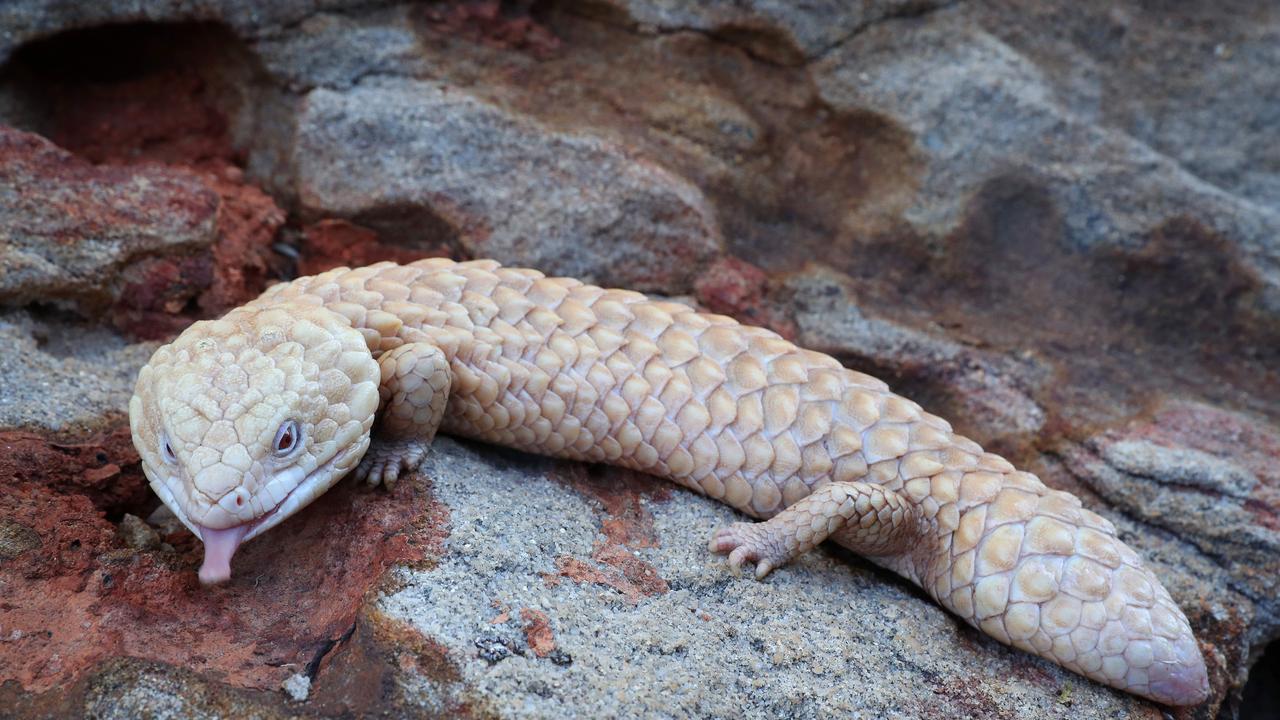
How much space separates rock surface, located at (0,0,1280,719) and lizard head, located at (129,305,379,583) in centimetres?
26

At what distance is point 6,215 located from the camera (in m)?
4.33

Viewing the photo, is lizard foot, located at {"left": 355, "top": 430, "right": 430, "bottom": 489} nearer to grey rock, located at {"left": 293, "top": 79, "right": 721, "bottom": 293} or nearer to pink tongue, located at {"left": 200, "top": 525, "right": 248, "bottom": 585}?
pink tongue, located at {"left": 200, "top": 525, "right": 248, "bottom": 585}

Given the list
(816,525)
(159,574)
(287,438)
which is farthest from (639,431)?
(159,574)

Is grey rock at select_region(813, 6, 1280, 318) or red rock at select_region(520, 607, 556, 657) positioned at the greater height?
grey rock at select_region(813, 6, 1280, 318)

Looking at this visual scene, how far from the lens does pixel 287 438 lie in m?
3.40

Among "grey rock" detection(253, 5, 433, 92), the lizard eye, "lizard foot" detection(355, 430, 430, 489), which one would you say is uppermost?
"grey rock" detection(253, 5, 433, 92)

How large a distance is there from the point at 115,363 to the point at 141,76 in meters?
1.95

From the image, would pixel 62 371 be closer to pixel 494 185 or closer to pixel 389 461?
pixel 389 461

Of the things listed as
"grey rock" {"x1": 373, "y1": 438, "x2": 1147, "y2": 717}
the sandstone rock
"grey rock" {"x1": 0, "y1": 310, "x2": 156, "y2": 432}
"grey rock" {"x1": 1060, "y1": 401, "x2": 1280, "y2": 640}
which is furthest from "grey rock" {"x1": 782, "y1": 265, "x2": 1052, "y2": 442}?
"grey rock" {"x1": 0, "y1": 310, "x2": 156, "y2": 432}

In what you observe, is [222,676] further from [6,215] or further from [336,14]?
[336,14]

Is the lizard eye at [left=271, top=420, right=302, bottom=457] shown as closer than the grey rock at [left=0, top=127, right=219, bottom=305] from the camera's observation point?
Yes

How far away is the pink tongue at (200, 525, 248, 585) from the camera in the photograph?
10.7 ft

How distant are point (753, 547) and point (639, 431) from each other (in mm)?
654

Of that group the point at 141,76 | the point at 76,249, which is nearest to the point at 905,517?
the point at 76,249
